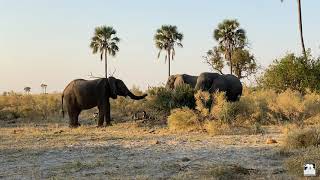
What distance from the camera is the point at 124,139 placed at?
15805 mm

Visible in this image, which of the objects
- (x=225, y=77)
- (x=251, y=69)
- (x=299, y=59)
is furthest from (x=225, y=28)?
(x=225, y=77)

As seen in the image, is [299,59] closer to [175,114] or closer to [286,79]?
[286,79]

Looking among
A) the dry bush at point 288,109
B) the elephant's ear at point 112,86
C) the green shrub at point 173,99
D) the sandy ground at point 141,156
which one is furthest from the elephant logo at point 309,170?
the elephant's ear at point 112,86

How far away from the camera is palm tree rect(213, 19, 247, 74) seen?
161ft

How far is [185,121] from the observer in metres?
18.0

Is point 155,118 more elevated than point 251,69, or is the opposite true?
point 251,69

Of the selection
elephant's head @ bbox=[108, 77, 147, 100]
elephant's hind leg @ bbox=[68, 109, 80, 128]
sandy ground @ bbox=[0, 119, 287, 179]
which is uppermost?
elephant's head @ bbox=[108, 77, 147, 100]

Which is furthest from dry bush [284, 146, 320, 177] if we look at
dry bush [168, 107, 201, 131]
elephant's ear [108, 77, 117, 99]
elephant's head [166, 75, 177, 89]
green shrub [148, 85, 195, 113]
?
elephant's head [166, 75, 177, 89]

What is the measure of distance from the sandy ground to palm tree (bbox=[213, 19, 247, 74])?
32.5m

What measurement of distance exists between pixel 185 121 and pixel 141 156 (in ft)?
20.4

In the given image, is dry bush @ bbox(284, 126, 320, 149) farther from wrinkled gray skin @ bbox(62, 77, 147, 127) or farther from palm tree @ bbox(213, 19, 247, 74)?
palm tree @ bbox(213, 19, 247, 74)

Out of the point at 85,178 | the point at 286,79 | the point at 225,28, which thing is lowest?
the point at 85,178

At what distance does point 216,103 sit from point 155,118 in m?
3.73

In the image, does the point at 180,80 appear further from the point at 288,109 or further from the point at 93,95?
the point at 288,109
